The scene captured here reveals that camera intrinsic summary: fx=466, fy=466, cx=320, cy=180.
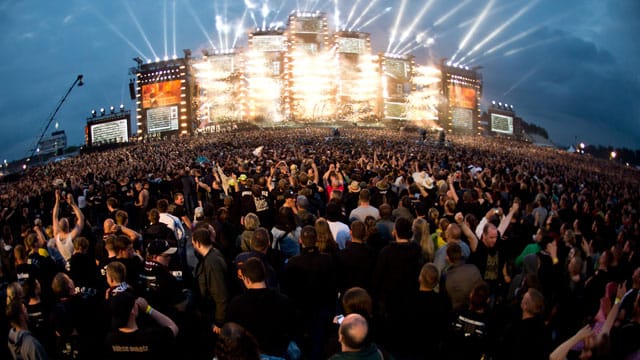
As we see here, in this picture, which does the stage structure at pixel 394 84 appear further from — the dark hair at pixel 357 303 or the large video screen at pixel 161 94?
the dark hair at pixel 357 303

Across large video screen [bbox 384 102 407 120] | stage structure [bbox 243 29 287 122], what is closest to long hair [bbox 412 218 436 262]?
stage structure [bbox 243 29 287 122]

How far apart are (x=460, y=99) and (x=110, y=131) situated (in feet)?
201

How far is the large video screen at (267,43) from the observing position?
72188mm

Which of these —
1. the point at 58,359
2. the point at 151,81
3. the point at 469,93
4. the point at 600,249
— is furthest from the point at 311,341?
the point at 469,93

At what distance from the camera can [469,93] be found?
87125 millimetres

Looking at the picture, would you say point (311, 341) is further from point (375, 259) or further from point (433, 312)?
point (433, 312)

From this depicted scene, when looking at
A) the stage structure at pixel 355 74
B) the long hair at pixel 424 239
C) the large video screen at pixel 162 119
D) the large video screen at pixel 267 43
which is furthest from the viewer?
the stage structure at pixel 355 74

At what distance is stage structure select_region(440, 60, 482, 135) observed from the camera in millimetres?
83938

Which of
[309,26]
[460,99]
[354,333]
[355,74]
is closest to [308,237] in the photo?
[354,333]

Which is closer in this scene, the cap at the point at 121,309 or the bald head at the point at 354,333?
the bald head at the point at 354,333

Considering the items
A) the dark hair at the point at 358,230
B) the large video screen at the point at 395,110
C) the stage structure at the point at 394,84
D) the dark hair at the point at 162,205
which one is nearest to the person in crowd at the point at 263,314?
the dark hair at the point at 358,230

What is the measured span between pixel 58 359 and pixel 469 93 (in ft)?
295

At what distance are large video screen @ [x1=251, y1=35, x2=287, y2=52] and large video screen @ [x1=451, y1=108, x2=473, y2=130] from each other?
1333 inches

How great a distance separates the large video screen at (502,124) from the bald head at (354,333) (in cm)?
10075
